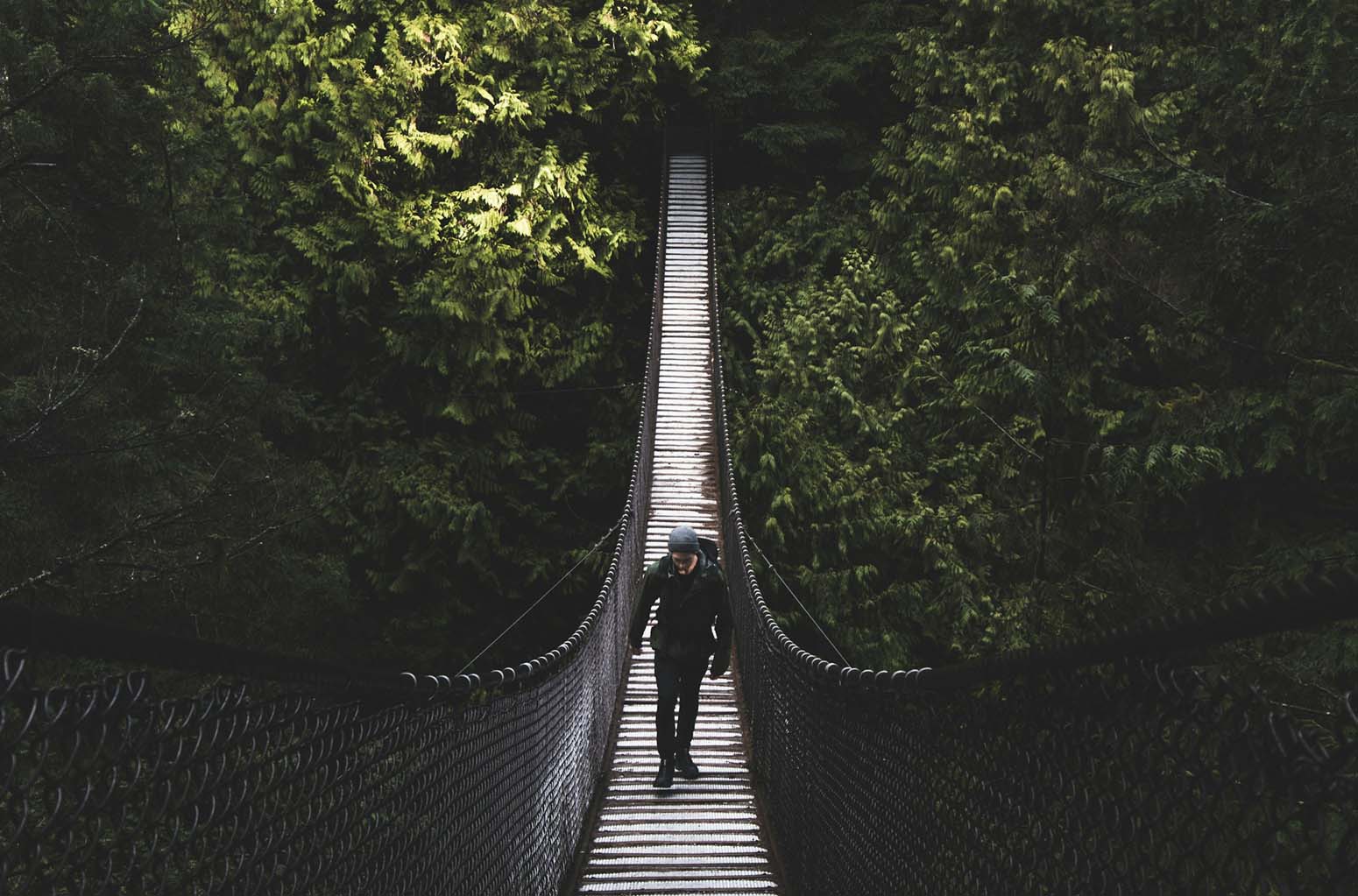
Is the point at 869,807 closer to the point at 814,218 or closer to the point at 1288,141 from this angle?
the point at 1288,141

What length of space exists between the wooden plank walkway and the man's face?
49.5 inches

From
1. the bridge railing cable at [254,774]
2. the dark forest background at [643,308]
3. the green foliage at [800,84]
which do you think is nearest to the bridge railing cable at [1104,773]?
the bridge railing cable at [254,774]

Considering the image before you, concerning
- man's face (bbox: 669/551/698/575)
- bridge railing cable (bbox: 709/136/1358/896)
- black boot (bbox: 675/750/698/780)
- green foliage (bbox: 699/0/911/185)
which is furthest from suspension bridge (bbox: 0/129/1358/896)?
green foliage (bbox: 699/0/911/185)

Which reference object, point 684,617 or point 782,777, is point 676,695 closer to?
point 684,617

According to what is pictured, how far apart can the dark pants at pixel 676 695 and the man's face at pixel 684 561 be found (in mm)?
449

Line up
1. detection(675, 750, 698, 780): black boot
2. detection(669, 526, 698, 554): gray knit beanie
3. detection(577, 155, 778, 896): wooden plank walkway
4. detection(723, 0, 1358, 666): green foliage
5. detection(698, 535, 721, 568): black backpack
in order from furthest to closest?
detection(723, 0, 1358, 666): green foliage < detection(675, 750, 698, 780): black boot < detection(698, 535, 721, 568): black backpack < detection(669, 526, 698, 554): gray knit beanie < detection(577, 155, 778, 896): wooden plank walkway

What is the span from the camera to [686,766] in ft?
19.1

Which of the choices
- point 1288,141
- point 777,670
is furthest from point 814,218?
point 777,670

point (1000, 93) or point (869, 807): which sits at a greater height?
point (1000, 93)

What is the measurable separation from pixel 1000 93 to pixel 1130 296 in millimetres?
3278

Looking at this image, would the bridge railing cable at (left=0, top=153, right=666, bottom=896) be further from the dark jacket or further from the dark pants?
the dark pants

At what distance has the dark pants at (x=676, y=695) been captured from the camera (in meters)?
5.28

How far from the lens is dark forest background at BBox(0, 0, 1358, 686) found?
8.10 m

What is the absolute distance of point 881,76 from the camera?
781 inches
